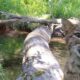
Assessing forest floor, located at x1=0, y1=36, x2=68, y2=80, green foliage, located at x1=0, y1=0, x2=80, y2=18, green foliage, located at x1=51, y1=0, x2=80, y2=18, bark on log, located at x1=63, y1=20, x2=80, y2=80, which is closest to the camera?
bark on log, located at x1=63, y1=20, x2=80, y2=80

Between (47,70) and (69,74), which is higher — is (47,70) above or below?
below

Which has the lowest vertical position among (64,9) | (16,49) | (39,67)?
(16,49)

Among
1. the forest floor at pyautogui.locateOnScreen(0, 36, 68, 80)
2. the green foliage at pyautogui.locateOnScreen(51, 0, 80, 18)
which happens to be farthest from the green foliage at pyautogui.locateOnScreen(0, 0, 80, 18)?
the forest floor at pyautogui.locateOnScreen(0, 36, 68, 80)

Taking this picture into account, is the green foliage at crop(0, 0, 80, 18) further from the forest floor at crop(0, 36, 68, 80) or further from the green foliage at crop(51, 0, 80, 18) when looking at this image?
the forest floor at crop(0, 36, 68, 80)

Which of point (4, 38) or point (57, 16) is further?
point (57, 16)

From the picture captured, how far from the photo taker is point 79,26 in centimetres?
180

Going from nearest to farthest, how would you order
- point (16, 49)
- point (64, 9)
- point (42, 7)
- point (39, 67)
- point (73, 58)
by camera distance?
point (73, 58)
point (39, 67)
point (16, 49)
point (64, 9)
point (42, 7)

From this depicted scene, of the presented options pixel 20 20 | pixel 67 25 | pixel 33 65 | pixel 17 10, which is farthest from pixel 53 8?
pixel 67 25

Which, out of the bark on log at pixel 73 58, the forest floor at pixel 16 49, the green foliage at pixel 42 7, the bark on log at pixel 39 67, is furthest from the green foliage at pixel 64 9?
the bark on log at pixel 73 58

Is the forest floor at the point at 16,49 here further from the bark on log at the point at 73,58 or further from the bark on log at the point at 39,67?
the bark on log at the point at 73,58

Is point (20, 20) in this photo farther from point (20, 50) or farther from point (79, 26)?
point (79, 26)

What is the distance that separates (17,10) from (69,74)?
685 cm

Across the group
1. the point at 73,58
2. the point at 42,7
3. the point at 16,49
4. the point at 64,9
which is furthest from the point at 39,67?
the point at 42,7

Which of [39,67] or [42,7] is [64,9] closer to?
[42,7]
